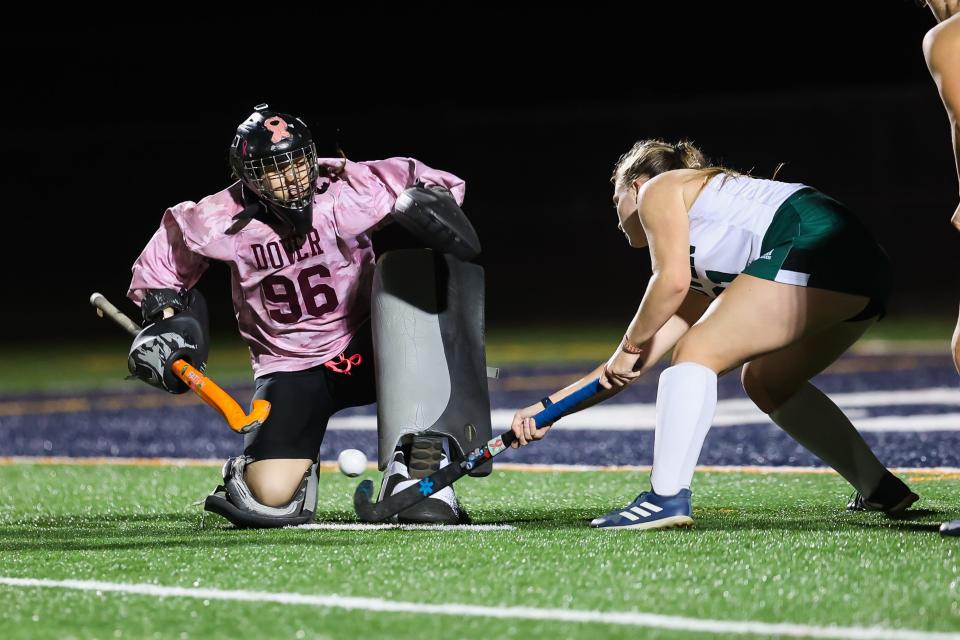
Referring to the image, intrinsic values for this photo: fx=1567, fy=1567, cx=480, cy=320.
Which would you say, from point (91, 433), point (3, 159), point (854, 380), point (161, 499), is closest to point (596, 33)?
point (3, 159)

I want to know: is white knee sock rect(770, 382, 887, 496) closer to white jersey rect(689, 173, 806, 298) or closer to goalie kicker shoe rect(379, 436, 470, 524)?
white jersey rect(689, 173, 806, 298)

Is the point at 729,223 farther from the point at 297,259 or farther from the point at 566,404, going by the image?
the point at 297,259

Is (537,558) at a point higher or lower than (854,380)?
higher

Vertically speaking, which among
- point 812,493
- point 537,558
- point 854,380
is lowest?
point 854,380

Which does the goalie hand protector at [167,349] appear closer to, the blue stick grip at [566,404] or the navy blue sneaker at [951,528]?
the blue stick grip at [566,404]

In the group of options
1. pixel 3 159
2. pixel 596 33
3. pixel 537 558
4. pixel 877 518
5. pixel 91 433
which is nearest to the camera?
pixel 537 558

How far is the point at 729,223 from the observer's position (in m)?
4.31

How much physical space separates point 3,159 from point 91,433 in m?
13.5

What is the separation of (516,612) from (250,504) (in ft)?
5.68

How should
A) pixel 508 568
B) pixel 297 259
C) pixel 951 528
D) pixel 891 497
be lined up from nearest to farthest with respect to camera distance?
pixel 508 568 → pixel 951 528 → pixel 891 497 → pixel 297 259

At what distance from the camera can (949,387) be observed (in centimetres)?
853

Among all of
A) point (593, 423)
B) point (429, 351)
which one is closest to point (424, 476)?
point (429, 351)

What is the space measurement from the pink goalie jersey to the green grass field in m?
0.60

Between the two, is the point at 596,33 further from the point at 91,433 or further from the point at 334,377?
the point at 334,377
